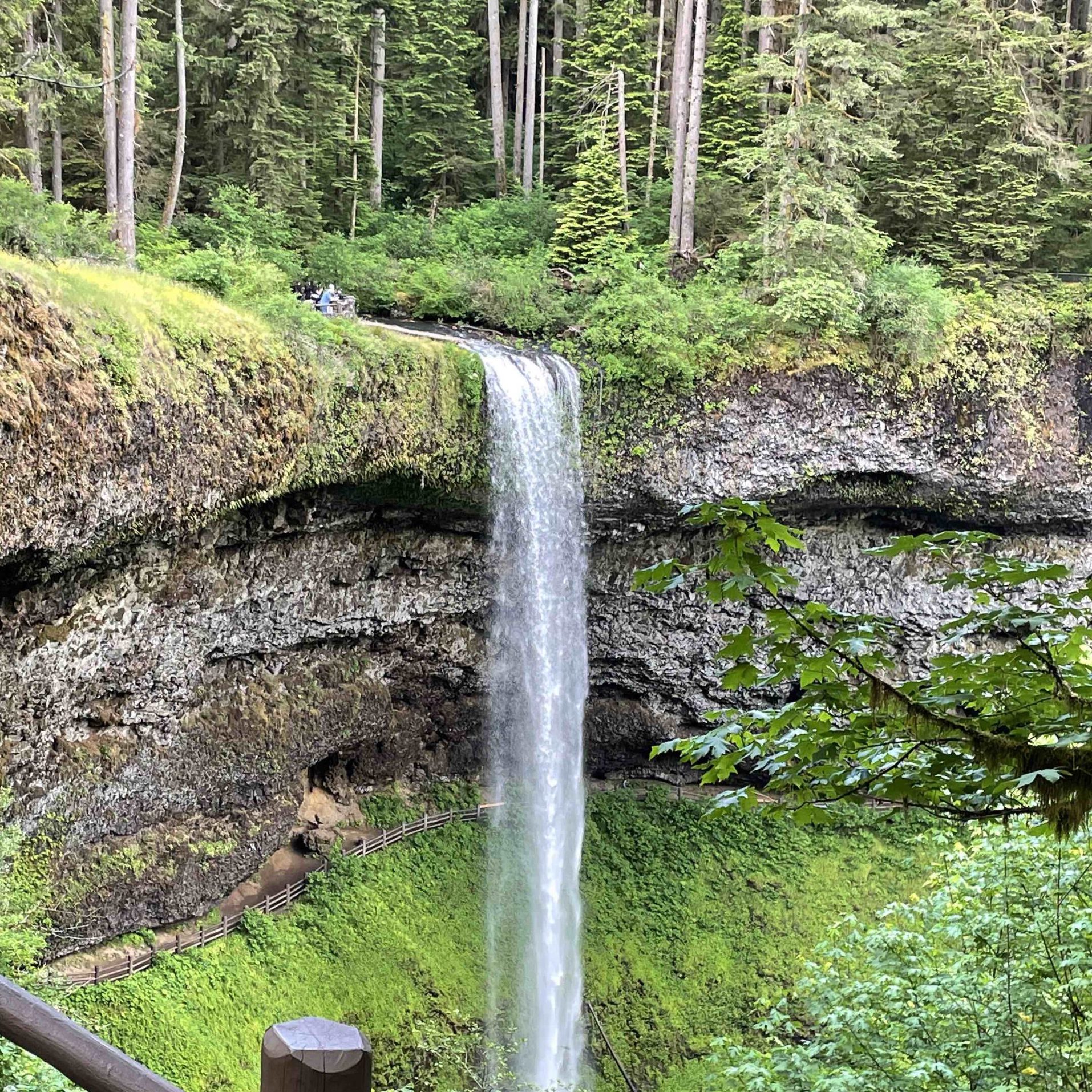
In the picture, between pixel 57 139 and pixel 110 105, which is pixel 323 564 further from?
pixel 57 139

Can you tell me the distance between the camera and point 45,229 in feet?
40.1

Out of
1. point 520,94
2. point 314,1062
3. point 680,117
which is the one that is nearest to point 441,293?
point 680,117

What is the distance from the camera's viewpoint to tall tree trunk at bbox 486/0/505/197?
2405cm

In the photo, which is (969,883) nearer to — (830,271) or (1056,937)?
(1056,937)

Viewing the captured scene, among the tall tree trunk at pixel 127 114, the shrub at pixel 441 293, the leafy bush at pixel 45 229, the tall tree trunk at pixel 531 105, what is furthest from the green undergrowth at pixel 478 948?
the tall tree trunk at pixel 531 105

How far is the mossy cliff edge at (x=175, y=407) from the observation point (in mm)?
8891

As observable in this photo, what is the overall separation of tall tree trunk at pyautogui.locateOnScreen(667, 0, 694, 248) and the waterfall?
532 centimetres

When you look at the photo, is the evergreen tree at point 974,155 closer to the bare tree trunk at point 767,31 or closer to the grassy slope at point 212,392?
the bare tree trunk at point 767,31

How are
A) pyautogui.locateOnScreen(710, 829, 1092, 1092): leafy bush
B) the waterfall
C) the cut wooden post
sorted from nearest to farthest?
the cut wooden post → pyautogui.locateOnScreen(710, 829, 1092, 1092): leafy bush → the waterfall

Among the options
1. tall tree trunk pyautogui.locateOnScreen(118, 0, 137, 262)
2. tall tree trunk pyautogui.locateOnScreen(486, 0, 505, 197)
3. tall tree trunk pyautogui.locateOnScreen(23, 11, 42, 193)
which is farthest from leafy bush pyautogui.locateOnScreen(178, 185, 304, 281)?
tall tree trunk pyautogui.locateOnScreen(486, 0, 505, 197)

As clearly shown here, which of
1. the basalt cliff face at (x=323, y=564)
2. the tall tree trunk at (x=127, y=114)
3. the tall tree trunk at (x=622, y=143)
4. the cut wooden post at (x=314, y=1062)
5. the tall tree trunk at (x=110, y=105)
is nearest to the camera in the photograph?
the cut wooden post at (x=314, y=1062)

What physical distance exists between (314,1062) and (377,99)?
2343 cm

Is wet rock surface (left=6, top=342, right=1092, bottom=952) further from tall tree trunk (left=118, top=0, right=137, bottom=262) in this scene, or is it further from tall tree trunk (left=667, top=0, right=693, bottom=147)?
tall tree trunk (left=667, top=0, right=693, bottom=147)

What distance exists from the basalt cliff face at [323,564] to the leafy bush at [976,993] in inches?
303
